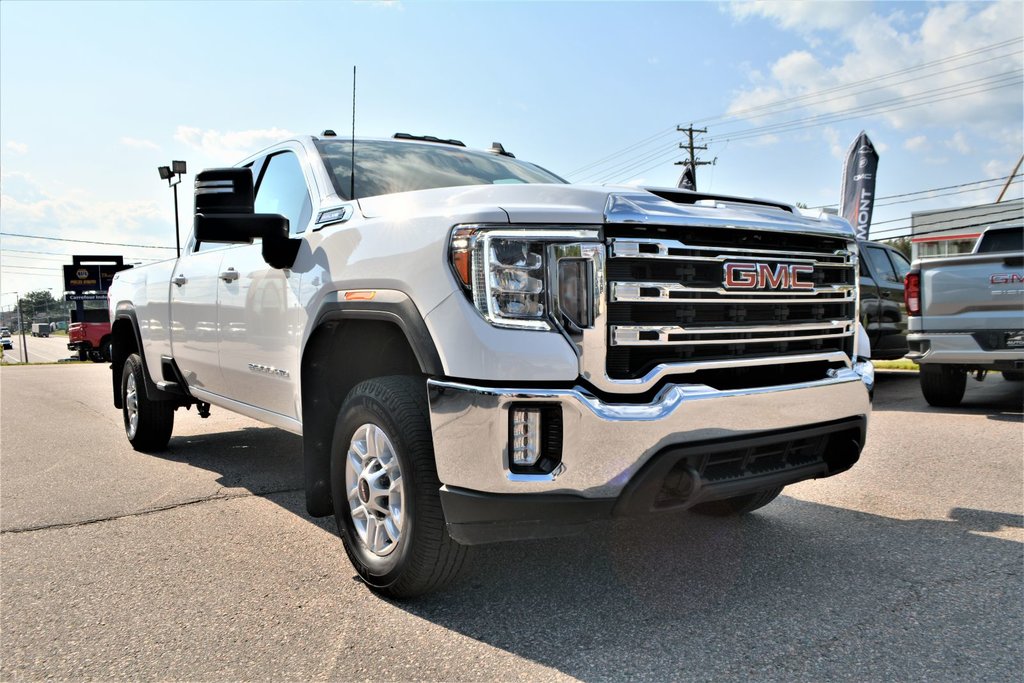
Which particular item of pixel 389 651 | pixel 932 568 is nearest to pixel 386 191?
pixel 389 651

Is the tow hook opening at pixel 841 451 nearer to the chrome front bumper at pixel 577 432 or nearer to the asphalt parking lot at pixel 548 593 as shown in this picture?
the asphalt parking lot at pixel 548 593

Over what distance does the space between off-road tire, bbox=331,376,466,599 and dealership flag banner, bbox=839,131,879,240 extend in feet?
77.5

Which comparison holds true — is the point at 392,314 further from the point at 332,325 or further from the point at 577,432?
the point at 577,432

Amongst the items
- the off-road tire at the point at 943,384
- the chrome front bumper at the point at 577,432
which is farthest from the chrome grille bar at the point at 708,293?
the off-road tire at the point at 943,384

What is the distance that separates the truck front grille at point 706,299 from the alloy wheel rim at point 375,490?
3.14 ft

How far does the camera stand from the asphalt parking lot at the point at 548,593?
2596mm

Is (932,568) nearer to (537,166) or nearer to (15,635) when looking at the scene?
(537,166)

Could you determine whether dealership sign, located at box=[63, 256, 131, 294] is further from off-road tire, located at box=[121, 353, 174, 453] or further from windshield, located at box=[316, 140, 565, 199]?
windshield, located at box=[316, 140, 565, 199]

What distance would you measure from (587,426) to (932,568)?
1945 mm

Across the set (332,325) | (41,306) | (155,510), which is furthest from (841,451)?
(41,306)

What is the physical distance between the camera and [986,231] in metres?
8.61

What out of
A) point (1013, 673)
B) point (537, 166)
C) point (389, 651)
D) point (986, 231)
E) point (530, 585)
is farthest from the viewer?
point (986, 231)

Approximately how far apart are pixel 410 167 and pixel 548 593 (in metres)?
2.22

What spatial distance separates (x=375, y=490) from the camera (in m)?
3.05
